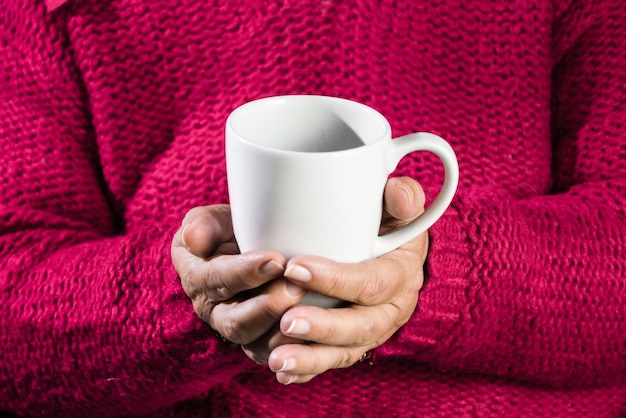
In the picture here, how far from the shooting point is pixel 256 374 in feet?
2.63

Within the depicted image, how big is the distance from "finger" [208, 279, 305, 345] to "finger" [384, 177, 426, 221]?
0.33ft

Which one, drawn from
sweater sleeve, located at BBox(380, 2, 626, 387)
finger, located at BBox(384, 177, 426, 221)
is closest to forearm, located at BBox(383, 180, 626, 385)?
sweater sleeve, located at BBox(380, 2, 626, 387)

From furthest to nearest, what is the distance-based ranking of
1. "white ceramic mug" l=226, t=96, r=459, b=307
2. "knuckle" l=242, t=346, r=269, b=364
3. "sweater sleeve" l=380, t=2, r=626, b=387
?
"sweater sleeve" l=380, t=2, r=626, b=387
"knuckle" l=242, t=346, r=269, b=364
"white ceramic mug" l=226, t=96, r=459, b=307

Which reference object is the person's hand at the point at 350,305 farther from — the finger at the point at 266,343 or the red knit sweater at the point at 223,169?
the red knit sweater at the point at 223,169

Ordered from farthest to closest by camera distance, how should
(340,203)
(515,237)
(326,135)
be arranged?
1. (515,237)
2. (326,135)
3. (340,203)

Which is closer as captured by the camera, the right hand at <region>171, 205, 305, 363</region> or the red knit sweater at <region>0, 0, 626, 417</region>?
the right hand at <region>171, 205, 305, 363</region>

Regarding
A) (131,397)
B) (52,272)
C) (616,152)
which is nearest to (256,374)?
(131,397)

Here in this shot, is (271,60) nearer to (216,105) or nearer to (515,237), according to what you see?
(216,105)

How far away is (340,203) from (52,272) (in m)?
0.42

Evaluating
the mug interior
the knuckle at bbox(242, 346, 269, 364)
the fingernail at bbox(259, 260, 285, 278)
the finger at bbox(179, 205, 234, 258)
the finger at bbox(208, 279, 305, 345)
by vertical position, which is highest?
the mug interior

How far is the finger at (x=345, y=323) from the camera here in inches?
20.6

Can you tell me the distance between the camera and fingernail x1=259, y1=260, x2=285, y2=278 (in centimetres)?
52

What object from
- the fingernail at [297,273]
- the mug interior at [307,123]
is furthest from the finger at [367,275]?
the mug interior at [307,123]

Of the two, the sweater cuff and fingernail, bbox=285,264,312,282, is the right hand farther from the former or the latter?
the sweater cuff
